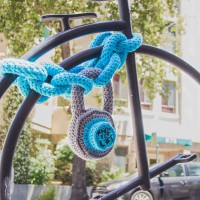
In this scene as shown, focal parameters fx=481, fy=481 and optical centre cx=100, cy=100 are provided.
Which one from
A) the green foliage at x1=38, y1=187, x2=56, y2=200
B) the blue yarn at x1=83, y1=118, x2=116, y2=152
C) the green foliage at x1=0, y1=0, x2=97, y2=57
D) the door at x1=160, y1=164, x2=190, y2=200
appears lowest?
the green foliage at x1=38, y1=187, x2=56, y2=200

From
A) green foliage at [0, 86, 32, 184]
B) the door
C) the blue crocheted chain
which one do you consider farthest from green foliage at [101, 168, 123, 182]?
the blue crocheted chain

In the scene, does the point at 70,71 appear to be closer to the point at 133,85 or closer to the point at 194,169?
the point at 133,85

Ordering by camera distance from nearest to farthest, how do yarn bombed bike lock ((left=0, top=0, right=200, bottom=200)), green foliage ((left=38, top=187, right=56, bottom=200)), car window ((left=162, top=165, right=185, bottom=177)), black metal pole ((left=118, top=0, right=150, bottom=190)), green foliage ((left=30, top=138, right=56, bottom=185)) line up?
yarn bombed bike lock ((left=0, top=0, right=200, bottom=200)) → black metal pole ((left=118, top=0, right=150, bottom=190)) → car window ((left=162, top=165, right=185, bottom=177)) → green foliage ((left=38, top=187, right=56, bottom=200)) → green foliage ((left=30, top=138, right=56, bottom=185))

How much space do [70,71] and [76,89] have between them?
42 millimetres

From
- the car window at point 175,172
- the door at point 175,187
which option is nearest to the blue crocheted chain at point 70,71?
the door at point 175,187

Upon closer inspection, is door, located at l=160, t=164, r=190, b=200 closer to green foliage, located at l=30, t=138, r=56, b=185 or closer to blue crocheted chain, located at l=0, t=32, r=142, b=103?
green foliage, located at l=30, t=138, r=56, b=185

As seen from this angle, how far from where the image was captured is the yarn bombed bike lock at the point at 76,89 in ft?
2.95

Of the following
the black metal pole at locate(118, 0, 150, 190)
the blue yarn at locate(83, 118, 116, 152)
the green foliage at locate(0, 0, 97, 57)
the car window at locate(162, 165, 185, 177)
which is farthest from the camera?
the green foliage at locate(0, 0, 97, 57)

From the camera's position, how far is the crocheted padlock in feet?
3.37

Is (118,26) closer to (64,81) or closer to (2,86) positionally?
(64,81)

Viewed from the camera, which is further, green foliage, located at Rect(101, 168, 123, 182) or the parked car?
green foliage, located at Rect(101, 168, 123, 182)

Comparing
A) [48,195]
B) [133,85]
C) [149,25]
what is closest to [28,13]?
[149,25]

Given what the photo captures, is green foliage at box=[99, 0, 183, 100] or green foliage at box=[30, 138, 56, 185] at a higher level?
green foliage at box=[99, 0, 183, 100]

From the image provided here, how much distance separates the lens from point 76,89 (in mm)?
1026
